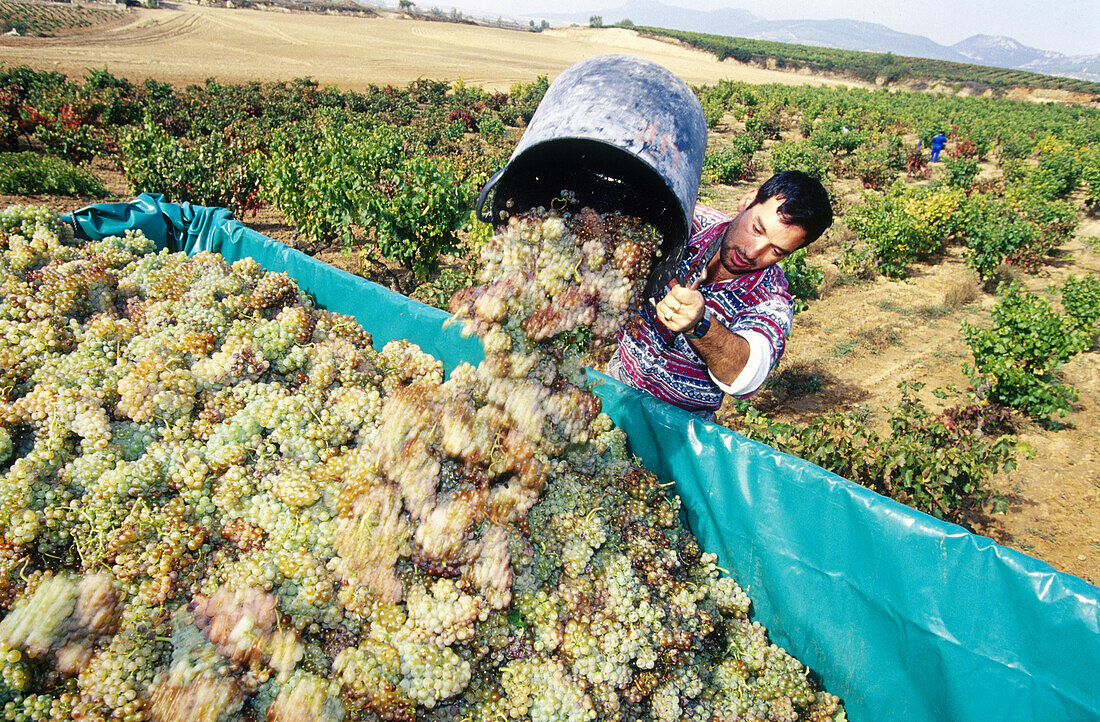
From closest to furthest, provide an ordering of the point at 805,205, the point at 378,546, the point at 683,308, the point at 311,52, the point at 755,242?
the point at 378,546
the point at 683,308
the point at 805,205
the point at 755,242
the point at 311,52

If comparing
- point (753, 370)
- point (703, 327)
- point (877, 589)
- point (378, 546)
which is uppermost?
→ point (703, 327)

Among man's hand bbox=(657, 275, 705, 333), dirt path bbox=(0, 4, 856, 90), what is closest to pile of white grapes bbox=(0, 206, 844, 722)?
man's hand bbox=(657, 275, 705, 333)

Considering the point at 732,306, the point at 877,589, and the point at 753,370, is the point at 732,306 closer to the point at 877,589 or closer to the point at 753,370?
the point at 753,370

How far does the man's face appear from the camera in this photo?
7.73ft

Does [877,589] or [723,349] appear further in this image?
[723,349]

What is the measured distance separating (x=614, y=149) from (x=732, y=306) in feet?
3.29

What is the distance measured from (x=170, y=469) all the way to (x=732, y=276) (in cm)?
270

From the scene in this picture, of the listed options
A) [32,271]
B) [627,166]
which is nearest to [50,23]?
[32,271]

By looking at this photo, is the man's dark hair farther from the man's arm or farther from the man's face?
the man's arm

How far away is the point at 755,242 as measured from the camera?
2480 millimetres

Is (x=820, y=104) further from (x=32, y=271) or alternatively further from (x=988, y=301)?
(x=32, y=271)

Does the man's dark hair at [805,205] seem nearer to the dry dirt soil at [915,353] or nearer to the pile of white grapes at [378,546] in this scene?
the pile of white grapes at [378,546]

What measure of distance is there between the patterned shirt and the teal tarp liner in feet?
0.96

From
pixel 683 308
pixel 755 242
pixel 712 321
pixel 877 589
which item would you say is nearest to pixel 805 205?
pixel 755 242
